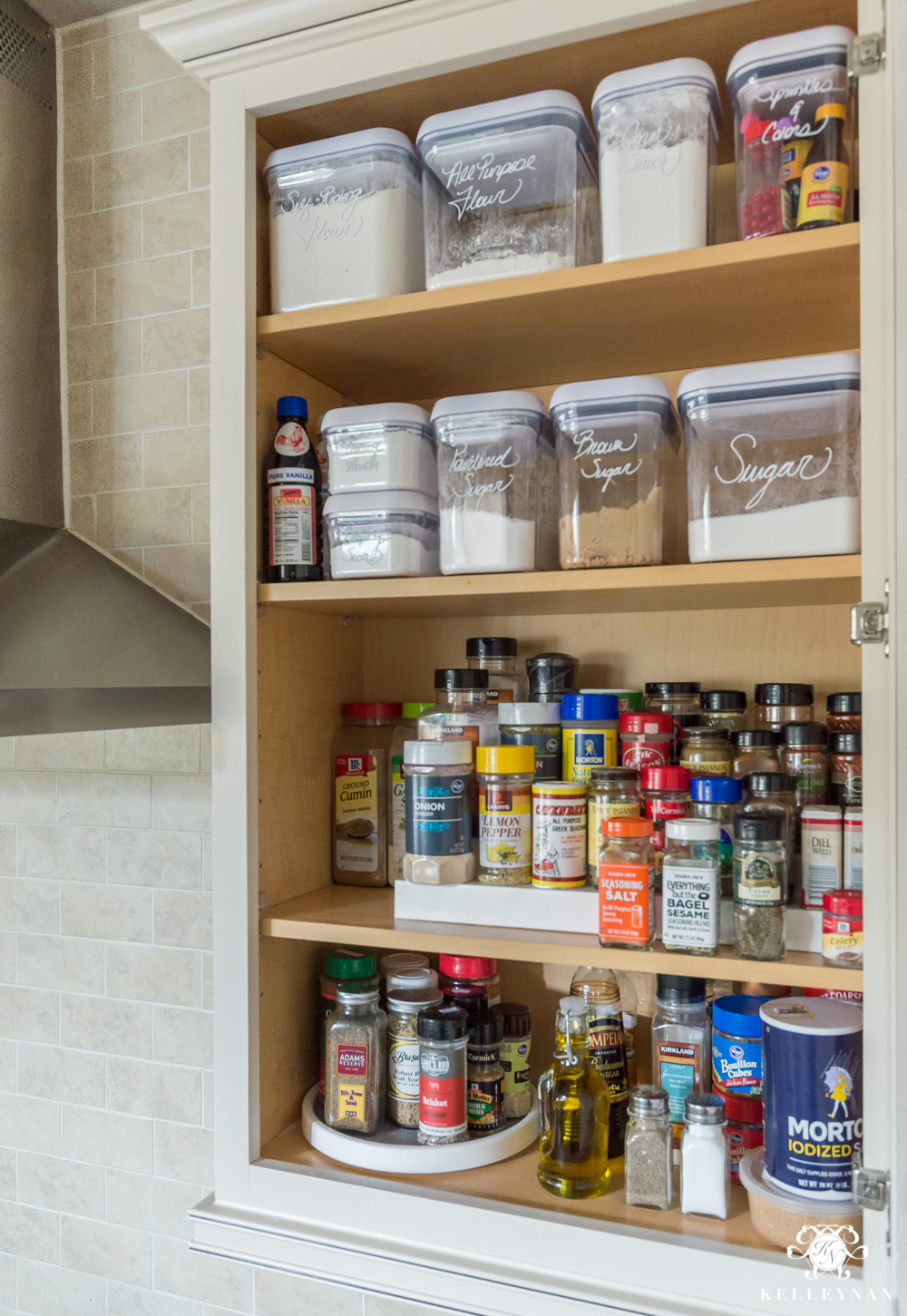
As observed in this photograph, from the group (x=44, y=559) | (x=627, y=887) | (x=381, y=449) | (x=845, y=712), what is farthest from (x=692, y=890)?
(x=44, y=559)

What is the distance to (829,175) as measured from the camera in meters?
0.98

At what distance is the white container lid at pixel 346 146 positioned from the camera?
1.16 m

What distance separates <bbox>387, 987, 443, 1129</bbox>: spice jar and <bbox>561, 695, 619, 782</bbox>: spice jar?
37 cm

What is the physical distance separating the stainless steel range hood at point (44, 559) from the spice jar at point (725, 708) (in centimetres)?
66

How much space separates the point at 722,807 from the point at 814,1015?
0.24m

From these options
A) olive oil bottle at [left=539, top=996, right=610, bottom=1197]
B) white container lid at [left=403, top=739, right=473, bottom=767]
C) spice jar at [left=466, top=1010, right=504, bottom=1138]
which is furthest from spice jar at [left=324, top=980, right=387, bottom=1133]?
white container lid at [left=403, top=739, right=473, bottom=767]

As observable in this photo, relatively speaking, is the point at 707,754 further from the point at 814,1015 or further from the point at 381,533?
the point at 381,533

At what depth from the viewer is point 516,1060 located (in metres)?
1.26

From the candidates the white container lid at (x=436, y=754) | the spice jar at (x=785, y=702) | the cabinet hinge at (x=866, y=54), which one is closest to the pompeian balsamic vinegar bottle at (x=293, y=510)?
the white container lid at (x=436, y=754)

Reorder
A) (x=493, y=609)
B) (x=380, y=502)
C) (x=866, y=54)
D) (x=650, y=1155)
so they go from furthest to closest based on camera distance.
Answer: (x=493, y=609)
(x=380, y=502)
(x=650, y=1155)
(x=866, y=54)

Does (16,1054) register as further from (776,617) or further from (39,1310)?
(776,617)

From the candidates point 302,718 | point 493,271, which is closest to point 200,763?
point 302,718

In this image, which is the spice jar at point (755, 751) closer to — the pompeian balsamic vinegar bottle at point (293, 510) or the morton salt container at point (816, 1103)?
the morton salt container at point (816, 1103)

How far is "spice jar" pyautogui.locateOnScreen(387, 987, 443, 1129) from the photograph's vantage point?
1.22 m
